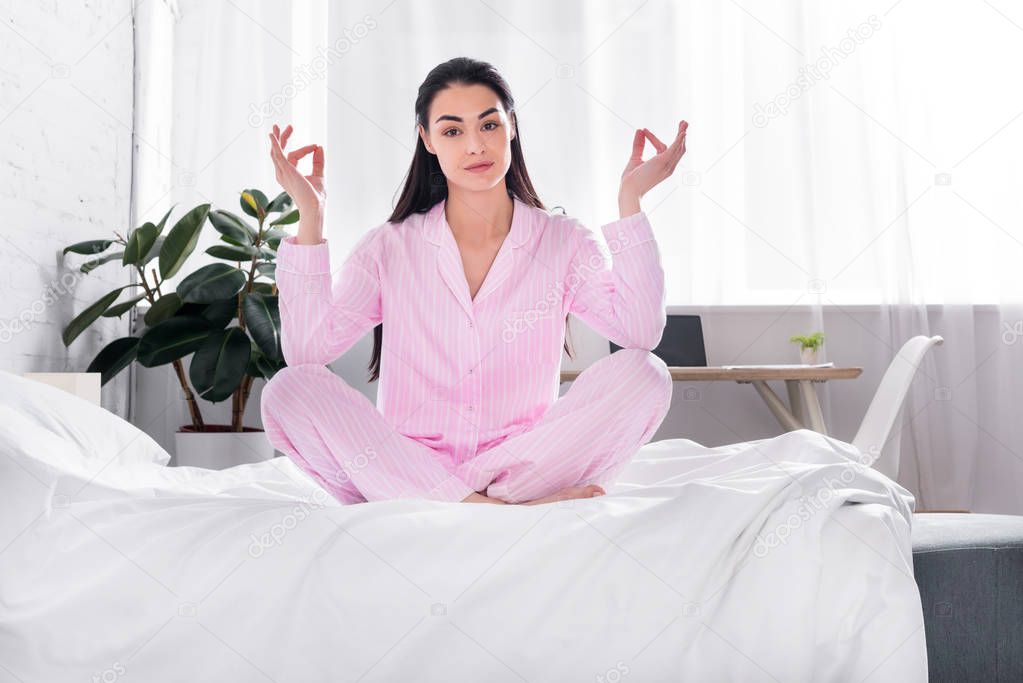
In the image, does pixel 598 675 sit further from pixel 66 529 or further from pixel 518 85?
pixel 518 85

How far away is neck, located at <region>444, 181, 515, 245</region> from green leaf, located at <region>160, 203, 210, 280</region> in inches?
50.5

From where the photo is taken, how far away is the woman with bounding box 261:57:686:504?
1.25 metres

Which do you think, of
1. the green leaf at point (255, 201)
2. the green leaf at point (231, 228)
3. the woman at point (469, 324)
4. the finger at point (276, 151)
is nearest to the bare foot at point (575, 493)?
the woman at point (469, 324)

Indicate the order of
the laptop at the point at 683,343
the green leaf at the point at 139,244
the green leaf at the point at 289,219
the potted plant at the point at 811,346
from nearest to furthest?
the green leaf at the point at 139,244 < the green leaf at the point at 289,219 < the potted plant at the point at 811,346 < the laptop at the point at 683,343

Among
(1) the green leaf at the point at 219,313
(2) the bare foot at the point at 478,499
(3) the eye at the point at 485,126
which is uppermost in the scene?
(3) the eye at the point at 485,126

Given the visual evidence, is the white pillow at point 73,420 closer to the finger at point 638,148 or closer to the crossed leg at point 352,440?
the crossed leg at point 352,440

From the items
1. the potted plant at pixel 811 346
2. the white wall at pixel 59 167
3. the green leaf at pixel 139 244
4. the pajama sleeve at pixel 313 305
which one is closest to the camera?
the pajama sleeve at pixel 313 305

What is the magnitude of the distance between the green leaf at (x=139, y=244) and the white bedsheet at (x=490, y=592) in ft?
5.28

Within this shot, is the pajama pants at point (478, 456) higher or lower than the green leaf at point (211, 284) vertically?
lower

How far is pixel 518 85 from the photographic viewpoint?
3.35 meters

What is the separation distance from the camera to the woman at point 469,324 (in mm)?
1255

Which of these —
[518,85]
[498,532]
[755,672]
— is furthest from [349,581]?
[518,85]

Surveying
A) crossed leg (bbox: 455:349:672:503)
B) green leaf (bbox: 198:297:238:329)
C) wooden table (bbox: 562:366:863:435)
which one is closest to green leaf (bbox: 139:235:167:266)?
green leaf (bbox: 198:297:238:329)

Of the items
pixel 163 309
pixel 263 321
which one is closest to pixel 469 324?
pixel 263 321
